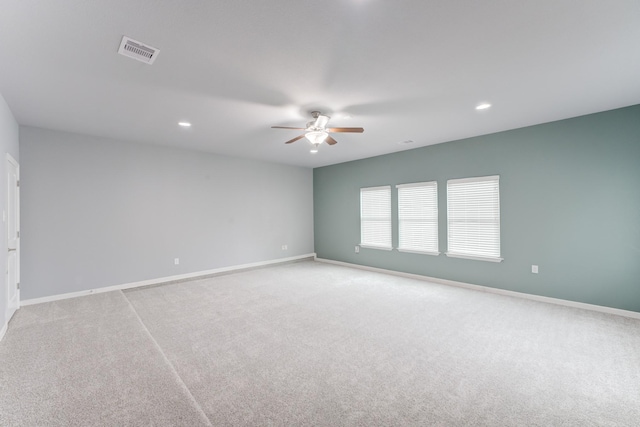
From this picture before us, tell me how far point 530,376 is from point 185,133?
5.27 metres

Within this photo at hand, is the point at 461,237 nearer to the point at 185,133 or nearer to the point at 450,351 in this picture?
the point at 450,351

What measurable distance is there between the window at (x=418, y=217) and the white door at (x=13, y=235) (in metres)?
6.14

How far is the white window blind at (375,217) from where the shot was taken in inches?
244

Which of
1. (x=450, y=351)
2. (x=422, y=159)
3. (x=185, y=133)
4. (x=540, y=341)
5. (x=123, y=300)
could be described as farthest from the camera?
(x=422, y=159)

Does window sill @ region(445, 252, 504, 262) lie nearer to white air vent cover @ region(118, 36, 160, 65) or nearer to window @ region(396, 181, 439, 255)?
window @ region(396, 181, 439, 255)

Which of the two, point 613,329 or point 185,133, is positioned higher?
point 185,133

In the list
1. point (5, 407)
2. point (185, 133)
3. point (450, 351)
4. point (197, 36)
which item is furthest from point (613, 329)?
point (185, 133)

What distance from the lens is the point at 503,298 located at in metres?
4.36

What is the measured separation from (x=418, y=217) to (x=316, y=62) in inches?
162

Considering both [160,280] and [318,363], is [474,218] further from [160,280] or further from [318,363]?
[160,280]

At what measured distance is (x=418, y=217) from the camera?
566cm

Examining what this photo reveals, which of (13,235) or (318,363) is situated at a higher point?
(13,235)

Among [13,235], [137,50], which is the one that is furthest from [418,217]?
[13,235]

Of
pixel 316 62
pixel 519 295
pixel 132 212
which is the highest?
pixel 316 62
